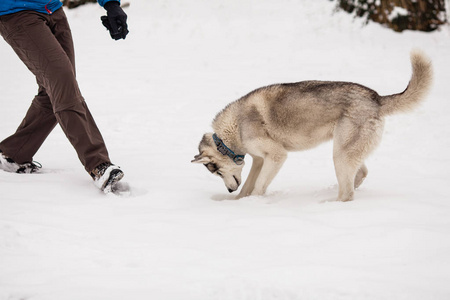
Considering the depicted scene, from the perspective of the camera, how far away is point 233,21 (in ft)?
41.5

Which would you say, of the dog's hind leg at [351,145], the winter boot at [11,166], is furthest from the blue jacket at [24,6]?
the dog's hind leg at [351,145]

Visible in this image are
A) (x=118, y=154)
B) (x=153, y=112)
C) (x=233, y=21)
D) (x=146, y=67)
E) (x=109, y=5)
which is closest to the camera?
(x=109, y=5)

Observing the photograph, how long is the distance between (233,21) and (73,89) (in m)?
9.38

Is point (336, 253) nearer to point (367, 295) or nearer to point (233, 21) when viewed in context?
point (367, 295)

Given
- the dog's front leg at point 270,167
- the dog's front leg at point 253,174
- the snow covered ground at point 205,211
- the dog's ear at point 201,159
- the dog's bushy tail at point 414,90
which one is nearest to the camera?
the snow covered ground at point 205,211

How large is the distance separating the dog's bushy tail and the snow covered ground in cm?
84

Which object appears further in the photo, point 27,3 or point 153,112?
point 153,112

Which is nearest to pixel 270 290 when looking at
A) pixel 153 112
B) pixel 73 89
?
pixel 73 89

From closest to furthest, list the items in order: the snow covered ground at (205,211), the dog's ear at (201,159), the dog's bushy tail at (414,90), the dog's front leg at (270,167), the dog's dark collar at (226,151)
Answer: the snow covered ground at (205,211)
the dog's bushy tail at (414,90)
the dog's front leg at (270,167)
the dog's ear at (201,159)
the dog's dark collar at (226,151)

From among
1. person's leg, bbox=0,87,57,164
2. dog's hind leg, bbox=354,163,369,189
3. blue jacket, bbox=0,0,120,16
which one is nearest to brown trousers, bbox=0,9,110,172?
blue jacket, bbox=0,0,120,16

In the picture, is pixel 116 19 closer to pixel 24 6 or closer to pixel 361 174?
pixel 24 6

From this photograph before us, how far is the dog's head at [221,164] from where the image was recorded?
471 centimetres

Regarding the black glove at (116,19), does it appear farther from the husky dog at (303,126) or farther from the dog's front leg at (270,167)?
the dog's front leg at (270,167)

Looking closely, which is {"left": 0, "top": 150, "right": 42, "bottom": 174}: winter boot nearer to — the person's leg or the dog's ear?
the person's leg
